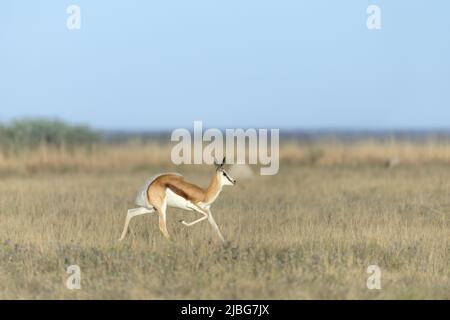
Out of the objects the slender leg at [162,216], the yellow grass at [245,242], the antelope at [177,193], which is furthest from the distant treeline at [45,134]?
the antelope at [177,193]

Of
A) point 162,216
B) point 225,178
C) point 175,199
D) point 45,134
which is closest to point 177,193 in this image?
point 175,199

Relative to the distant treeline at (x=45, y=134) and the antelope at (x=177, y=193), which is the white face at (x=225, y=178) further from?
the distant treeline at (x=45, y=134)

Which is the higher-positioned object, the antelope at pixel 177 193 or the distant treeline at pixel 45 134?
the distant treeline at pixel 45 134

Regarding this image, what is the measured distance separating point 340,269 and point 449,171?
46.9ft

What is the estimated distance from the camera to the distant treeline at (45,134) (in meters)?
29.4

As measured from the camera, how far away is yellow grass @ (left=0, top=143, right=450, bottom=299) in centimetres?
806

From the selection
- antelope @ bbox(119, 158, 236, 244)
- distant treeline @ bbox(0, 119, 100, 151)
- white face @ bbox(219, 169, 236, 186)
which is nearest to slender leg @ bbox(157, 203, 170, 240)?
antelope @ bbox(119, 158, 236, 244)

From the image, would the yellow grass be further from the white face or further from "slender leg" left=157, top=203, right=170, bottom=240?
the white face

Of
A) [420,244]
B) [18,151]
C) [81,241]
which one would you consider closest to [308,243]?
[420,244]

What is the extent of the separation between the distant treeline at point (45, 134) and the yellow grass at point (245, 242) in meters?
8.91

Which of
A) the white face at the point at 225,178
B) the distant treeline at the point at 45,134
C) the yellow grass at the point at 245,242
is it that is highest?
the distant treeline at the point at 45,134

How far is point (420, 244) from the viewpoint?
1055cm

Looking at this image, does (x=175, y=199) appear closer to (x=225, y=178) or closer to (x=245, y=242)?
(x=225, y=178)

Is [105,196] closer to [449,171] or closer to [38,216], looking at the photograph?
[38,216]
